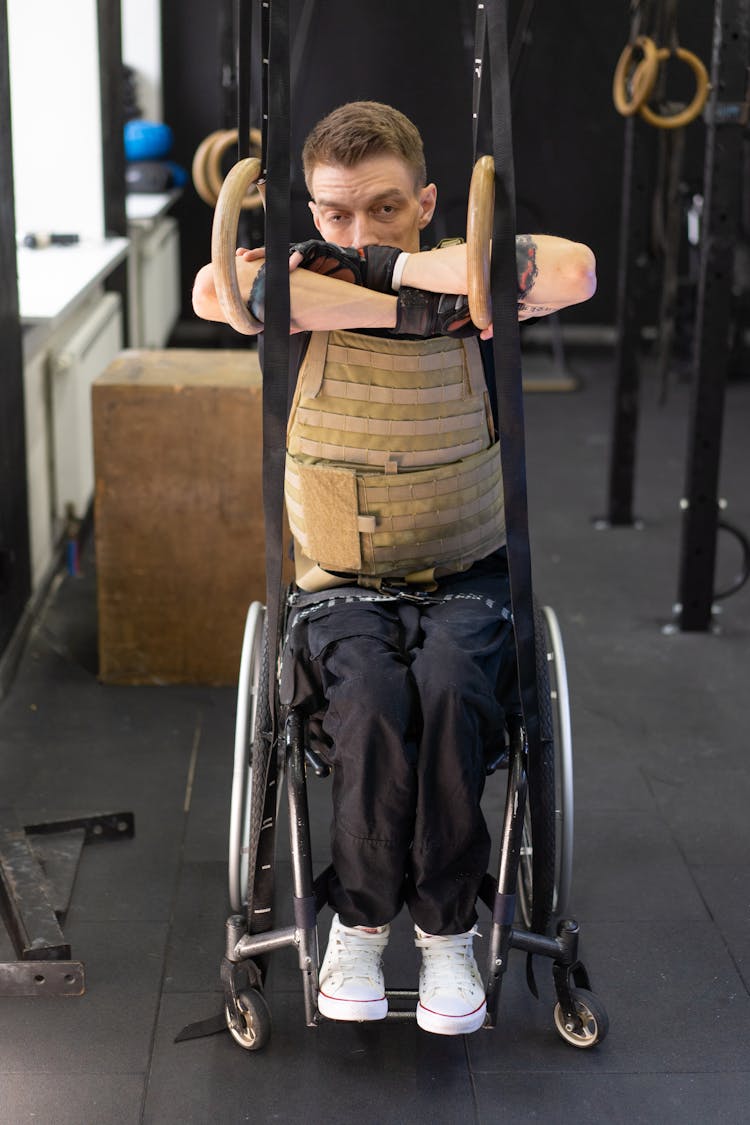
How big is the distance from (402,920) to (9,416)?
169 cm

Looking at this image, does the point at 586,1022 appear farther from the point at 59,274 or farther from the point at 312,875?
the point at 59,274

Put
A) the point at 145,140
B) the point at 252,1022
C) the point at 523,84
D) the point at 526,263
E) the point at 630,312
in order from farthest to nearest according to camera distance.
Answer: the point at 523,84, the point at 145,140, the point at 630,312, the point at 252,1022, the point at 526,263

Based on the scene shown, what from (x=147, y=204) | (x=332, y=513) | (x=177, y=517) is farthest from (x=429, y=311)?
(x=147, y=204)

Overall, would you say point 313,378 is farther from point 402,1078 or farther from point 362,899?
point 402,1078

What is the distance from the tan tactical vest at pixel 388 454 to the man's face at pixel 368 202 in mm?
145

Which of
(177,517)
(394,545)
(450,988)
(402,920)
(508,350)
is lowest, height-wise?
(402,920)

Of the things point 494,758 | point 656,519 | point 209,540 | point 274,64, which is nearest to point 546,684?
point 494,758

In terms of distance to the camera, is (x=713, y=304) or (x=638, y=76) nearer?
(x=713, y=304)

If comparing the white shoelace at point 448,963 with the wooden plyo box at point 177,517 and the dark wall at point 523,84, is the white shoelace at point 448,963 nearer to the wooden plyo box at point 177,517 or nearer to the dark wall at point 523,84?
the wooden plyo box at point 177,517

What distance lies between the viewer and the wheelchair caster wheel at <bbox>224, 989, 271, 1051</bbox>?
6.08ft

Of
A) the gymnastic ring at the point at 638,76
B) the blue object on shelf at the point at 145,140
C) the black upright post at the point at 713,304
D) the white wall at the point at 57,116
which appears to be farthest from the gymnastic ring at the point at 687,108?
the blue object on shelf at the point at 145,140

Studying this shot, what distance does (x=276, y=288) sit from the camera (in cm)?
155

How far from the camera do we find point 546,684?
1870mm

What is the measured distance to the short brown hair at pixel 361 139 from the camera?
1779 mm
